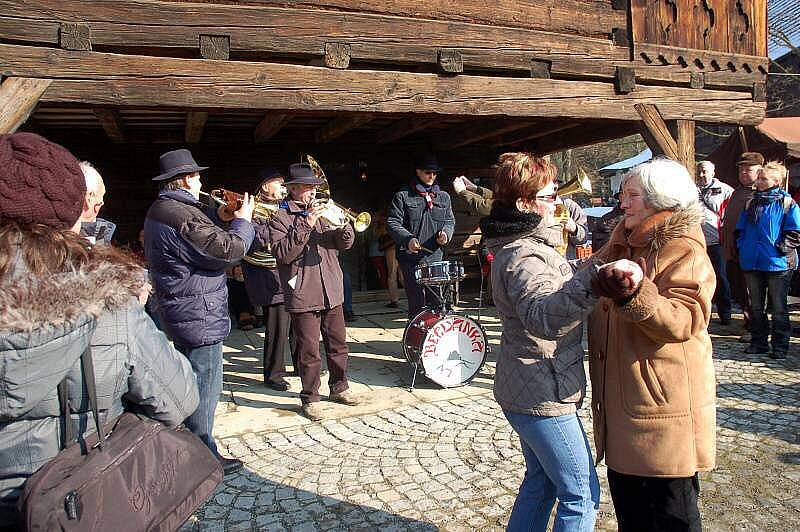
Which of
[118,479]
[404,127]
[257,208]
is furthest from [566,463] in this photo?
[404,127]

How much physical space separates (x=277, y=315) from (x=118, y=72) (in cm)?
245

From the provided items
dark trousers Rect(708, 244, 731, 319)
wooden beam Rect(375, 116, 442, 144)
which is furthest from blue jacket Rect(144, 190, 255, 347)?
dark trousers Rect(708, 244, 731, 319)

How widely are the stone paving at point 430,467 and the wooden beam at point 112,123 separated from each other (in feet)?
10.7

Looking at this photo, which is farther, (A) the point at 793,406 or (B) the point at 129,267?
(A) the point at 793,406

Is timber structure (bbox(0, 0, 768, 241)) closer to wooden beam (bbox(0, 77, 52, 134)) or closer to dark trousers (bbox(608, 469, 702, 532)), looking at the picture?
wooden beam (bbox(0, 77, 52, 134))

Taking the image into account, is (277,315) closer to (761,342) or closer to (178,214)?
(178,214)

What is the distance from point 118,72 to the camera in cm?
456

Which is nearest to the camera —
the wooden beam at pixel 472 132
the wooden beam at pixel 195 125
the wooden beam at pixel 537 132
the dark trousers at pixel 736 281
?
the wooden beam at pixel 195 125

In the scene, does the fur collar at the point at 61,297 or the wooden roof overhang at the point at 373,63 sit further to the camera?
the wooden roof overhang at the point at 373,63

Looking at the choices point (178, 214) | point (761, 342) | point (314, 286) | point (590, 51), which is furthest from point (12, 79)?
point (761, 342)

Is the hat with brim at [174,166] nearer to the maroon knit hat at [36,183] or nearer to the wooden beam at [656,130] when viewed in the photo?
the maroon knit hat at [36,183]

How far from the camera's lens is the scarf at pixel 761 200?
19.8 feet

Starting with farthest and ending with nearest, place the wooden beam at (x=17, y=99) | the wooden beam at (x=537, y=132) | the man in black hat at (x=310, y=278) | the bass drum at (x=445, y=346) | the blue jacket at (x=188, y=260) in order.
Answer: the wooden beam at (x=537, y=132)
the bass drum at (x=445, y=346)
the man in black hat at (x=310, y=278)
the wooden beam at (x=17, y=99)
the blue jacket at (x=188, y=260)

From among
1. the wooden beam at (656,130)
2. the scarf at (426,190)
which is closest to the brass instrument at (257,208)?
the scarf at (426,190)
